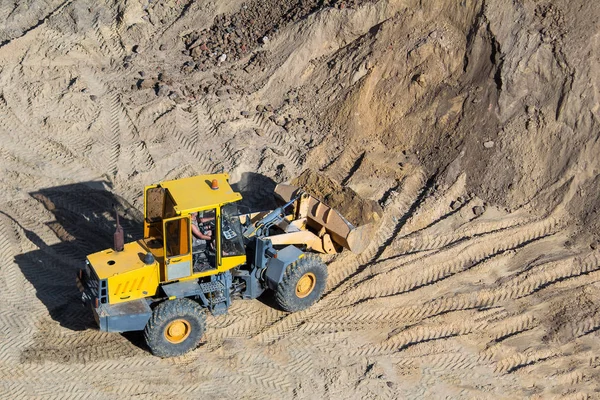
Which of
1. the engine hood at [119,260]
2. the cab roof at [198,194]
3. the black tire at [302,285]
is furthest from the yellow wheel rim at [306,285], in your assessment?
the engine hood at [119,260]

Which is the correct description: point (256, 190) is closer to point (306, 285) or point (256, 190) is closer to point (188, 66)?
point (306, 285)

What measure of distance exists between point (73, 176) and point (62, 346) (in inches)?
172

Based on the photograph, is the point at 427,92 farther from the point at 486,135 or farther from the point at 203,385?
the point at 203,385

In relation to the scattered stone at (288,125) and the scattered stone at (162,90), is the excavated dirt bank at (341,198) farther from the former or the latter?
the scattered stone at (162,90)

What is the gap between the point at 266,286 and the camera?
11.3 meters

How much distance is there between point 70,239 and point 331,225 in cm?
434

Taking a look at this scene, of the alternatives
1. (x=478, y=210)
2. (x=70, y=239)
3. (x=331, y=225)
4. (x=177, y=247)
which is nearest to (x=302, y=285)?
(x=331, y=225)

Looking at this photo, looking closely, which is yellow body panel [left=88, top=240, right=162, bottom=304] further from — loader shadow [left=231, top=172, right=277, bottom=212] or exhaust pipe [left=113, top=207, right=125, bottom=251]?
loader shadow [left=231, top=172, right=277, bottom=212]

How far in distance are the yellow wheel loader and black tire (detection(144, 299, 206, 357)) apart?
0.01 metres

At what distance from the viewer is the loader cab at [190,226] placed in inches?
392

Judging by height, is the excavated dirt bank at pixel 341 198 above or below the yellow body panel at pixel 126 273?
above

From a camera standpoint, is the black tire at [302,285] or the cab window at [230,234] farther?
the black tire at [302,285]

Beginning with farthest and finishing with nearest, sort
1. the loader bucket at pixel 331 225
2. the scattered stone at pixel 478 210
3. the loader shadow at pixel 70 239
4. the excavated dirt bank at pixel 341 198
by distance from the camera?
the scattered stone at pixel 478 210, the excavated dirt bank at pixel 341 198, the loader bucket at pixel 331 225, the loader shadow at pixel 70 239

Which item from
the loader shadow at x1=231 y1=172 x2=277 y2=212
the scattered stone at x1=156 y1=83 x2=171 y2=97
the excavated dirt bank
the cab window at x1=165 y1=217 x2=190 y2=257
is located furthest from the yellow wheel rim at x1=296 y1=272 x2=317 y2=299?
the scattered stone at x1=156 y1=83 x2=171 y2=97
